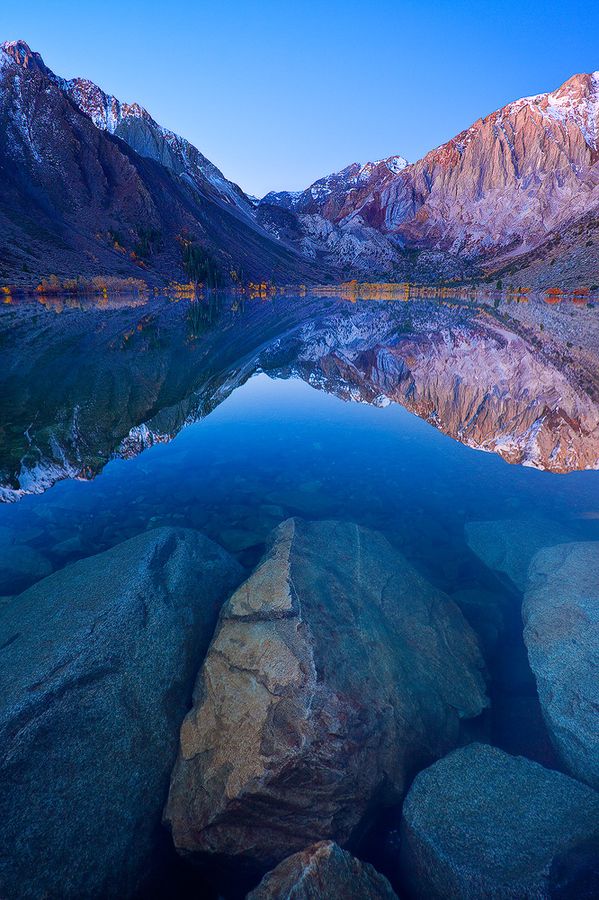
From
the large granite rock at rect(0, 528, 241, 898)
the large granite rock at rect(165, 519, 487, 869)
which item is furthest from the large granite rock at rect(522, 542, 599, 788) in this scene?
the large granite rock at rect(0, 528, 241, 898)

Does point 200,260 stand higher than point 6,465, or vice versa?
point 200,260

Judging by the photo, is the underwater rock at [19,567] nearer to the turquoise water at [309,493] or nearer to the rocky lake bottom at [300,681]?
the rocky lake bottom at [300,681]

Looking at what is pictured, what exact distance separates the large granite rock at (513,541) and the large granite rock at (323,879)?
A: 21.6 ft

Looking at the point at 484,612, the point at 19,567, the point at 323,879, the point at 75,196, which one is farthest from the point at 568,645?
the point at 75,196

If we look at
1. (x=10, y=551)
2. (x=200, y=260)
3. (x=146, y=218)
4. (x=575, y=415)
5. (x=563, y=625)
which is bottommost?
(x=10, y=551)

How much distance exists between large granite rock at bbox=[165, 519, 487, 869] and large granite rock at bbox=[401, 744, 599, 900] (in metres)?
0.57

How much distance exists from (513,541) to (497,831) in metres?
6.53

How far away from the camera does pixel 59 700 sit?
4.25 meters

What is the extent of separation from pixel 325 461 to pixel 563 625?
28.2ft

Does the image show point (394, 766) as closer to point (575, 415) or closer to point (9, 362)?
point (575, 415)

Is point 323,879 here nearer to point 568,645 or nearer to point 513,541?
point 568,645

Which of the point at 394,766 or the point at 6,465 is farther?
the point at 6,465

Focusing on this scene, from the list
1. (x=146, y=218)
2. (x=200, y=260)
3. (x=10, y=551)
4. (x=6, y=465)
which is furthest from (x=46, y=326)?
(x=146, y=218)

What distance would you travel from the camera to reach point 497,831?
382 centimetres
